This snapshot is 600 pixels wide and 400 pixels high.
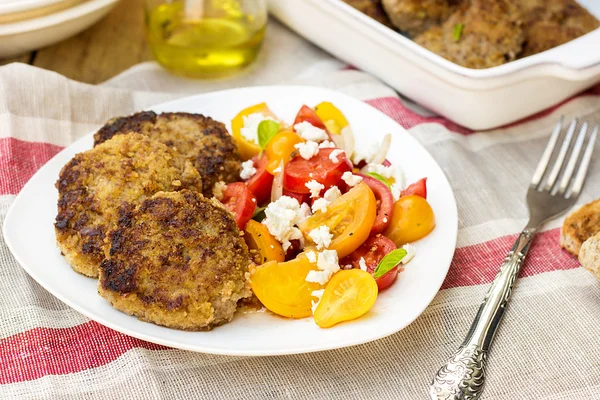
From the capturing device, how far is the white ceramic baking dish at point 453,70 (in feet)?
9.93

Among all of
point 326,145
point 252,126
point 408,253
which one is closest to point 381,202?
point 408,253

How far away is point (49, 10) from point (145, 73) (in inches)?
24.4

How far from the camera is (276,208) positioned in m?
2.39

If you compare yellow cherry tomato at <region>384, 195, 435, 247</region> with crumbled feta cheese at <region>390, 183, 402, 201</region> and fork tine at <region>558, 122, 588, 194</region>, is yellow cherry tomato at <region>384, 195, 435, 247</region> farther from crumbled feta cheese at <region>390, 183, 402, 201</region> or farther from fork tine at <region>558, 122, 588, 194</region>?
fork tine at <region>558, 122, 588, 194</region>

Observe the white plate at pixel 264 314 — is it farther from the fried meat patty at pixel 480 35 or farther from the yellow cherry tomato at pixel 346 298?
the fried meat patty at pixel 480 35

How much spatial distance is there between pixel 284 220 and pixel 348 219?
0.70 feet

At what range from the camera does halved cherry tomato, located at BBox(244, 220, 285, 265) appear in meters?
2.33

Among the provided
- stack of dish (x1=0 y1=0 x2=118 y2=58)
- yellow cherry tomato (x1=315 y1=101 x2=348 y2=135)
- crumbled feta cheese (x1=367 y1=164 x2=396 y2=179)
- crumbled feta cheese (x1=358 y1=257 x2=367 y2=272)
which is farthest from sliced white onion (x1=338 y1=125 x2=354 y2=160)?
stack of dish (x1=0 y1=0 x2=118 y2=58)

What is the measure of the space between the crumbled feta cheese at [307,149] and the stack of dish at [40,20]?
4.76ft

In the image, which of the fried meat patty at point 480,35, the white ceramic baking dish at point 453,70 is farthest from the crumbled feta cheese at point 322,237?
the fried meat patty at point 480,35

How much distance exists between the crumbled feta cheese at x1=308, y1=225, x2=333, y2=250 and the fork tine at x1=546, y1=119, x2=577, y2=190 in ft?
4.18

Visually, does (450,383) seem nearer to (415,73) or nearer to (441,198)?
(441,198)

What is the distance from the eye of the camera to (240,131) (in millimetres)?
2885

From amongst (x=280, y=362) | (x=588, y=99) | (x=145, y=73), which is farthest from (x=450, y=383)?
(x=145, y=73)
